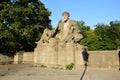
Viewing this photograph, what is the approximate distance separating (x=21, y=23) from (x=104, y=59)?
20097 millimetres

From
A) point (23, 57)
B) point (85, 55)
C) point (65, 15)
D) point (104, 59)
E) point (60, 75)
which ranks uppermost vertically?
point (65, 15)

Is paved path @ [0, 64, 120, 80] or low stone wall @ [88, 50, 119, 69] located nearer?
paved path @ [0, 64, 120, 80]

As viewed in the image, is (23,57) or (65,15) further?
(23,57)

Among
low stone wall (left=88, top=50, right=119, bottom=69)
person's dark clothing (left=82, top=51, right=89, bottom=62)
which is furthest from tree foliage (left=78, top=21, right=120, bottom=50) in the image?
low stone wall (left=88, top=50, right=119, bottom=69)

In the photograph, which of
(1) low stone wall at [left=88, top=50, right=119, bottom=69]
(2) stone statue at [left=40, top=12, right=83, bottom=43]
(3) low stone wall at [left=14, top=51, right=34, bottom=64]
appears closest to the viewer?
(1) low stone wall at [left=88, top=50, right=119, bottom=69]

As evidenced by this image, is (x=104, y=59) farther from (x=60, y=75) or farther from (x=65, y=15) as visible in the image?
(x=60, y=75)

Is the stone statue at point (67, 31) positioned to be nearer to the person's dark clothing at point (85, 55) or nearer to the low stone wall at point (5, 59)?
the person's dark clothing at point (85, 55)

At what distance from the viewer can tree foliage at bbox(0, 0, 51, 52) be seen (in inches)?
1316

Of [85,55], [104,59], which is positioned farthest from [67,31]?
[104,59]

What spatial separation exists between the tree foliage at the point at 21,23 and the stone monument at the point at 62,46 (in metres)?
13.7

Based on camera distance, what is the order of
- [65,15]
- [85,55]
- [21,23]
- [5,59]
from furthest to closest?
[21,23] < [5,59] < [65,15] < [85,55]

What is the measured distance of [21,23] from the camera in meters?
34.9

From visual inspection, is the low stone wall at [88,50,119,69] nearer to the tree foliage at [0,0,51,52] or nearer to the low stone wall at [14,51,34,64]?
the low stone wall at [14,51,34,64]

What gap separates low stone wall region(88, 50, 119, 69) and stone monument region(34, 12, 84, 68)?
0.75 metres
